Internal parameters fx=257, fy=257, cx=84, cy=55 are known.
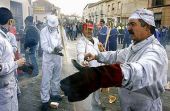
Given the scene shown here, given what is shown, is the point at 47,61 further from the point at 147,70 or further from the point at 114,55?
the point at 147,70

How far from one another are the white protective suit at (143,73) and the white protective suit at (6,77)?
3.79 ft

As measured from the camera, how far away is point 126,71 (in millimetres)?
1409

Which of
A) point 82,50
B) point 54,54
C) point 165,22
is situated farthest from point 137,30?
point 165,22

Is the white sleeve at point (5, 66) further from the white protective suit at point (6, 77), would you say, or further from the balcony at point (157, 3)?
the balcony at point (157, 3)

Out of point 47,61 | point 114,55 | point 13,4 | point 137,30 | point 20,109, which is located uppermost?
point 13,4

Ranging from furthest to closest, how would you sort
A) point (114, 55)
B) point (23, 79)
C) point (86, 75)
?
point (23, 79), point (114, 55), point (86, 75)

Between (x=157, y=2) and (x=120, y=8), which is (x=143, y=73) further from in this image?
(x=120, y=8)

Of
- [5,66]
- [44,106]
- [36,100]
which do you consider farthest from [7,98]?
[36,100]

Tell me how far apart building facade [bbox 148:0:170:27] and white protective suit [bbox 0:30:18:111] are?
27916mm

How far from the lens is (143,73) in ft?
4.86

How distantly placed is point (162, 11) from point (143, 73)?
30794 mm

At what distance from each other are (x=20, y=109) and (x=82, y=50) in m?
2.01

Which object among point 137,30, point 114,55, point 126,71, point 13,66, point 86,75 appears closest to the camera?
point 86,75

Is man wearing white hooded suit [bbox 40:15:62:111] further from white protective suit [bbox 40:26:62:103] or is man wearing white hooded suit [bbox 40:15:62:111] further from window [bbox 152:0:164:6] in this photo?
window [bbox 152:0:164:6]
